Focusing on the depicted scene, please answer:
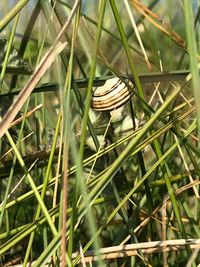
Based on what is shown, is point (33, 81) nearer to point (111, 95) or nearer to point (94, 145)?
point (111, 95)

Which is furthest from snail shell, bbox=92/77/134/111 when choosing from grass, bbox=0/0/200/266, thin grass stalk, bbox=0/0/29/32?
thin grass stalk, bbox=0/0/29/32

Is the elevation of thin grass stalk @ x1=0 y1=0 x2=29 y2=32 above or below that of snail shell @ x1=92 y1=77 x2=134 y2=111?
above

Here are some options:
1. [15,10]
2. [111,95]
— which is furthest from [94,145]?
[15,10]

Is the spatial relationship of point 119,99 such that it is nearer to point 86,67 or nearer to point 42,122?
point 42,122

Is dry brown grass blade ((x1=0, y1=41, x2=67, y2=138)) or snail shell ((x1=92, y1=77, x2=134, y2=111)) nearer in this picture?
dry brown grass blade ((x1=0, y1=41, x2=67, y2=138))

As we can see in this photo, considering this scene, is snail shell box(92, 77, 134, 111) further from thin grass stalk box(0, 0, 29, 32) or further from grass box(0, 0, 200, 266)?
thin grass stalk box(0, 0, 29, 32)

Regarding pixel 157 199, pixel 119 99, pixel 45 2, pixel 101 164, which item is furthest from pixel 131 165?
pixel 45 2

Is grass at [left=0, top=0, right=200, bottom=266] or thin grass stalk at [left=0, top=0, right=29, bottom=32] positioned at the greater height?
thin grass stalk at [left=0, top=0, right=29, bottom=32]

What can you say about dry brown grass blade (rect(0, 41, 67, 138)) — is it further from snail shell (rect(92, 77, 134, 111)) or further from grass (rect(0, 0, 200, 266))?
snail shell (rect(92, 77, 134, 111))
